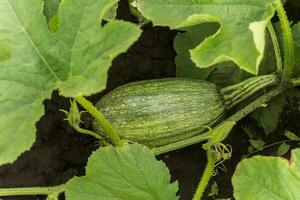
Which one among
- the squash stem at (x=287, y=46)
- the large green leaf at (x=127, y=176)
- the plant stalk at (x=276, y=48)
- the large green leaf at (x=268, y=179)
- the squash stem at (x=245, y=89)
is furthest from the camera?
the squash stem at (x=245, y=89)

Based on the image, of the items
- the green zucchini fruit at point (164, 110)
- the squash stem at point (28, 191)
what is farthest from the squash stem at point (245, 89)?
the squash stem at point (28, 191)

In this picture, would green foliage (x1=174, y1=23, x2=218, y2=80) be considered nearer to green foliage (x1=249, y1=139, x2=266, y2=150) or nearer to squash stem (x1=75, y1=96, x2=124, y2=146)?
green foliage (x1=249, y1=139, x2=266, y2=150)

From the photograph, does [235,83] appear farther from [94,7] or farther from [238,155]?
[94,7]

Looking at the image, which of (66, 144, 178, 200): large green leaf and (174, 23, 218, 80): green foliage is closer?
(66, 144, 178, 200): large green leaf

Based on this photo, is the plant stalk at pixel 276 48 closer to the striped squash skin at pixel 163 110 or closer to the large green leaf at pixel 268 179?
the striped squash skin at pixel 163 110

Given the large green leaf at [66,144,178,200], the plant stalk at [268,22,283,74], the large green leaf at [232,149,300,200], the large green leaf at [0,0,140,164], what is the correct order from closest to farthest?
the large green leaf at [0,0,140,164]
the large green leaf at [232,149,300,200]
the large green leaf at [66,144,178,200]
the plant stalk at [268,22,283,74]

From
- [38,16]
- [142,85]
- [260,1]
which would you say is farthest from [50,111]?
[260,1]

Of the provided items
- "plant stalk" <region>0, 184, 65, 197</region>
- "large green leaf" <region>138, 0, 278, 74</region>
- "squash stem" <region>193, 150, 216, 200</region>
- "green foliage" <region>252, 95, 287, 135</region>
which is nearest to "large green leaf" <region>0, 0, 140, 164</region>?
"large green leaf" <region>138, 0, 278, 74</region>
